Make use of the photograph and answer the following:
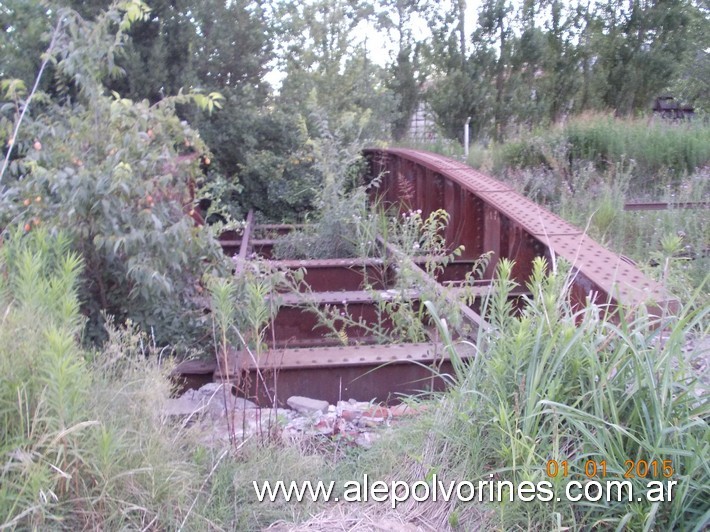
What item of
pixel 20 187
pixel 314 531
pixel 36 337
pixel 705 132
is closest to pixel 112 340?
pixel 36 337

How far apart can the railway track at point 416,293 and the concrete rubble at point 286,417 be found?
13cm

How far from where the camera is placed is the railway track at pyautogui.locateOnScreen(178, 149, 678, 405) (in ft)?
13.8

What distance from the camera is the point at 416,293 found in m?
5.34

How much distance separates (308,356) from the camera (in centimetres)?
446

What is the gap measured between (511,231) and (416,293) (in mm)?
1261

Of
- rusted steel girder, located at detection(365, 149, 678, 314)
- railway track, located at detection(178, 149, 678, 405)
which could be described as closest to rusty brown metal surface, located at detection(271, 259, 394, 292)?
railway track, located at detection(178, 149, 678, 405)

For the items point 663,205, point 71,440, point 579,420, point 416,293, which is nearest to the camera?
point 71,440

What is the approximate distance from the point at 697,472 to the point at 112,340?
245 centimetres

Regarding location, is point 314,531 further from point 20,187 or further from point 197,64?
point 197,64

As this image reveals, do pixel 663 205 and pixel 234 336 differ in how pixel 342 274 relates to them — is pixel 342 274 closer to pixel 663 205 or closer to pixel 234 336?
pixel 234 336

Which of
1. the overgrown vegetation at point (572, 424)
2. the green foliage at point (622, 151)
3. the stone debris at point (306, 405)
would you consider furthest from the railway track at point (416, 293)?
the green foliage at point (622, 151)
